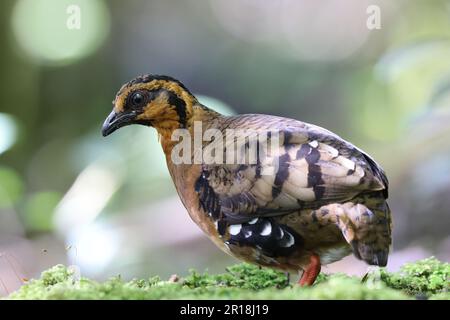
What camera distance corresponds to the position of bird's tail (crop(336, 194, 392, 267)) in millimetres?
3102

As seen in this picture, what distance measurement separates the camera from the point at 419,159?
19.4ft

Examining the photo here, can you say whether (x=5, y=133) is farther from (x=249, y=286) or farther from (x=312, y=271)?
(x=312, y=271)

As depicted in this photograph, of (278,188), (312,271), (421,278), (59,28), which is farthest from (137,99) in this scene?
(59,28)

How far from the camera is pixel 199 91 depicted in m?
5.88

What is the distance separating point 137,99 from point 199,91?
6.63 ft

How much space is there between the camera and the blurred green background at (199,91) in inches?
218

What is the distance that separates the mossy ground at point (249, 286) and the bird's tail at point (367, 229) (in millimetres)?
156

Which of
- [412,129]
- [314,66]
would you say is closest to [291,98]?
[314,66]

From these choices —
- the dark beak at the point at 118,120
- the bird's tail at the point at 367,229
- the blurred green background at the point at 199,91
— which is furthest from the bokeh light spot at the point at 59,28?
the bird's tail at the point at 367,229

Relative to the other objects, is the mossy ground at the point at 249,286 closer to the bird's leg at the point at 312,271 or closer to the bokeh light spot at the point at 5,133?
the bird's leg at the point at 312,271

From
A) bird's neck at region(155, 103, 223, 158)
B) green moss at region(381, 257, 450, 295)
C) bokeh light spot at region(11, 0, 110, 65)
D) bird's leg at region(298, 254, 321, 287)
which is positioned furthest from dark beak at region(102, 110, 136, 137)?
bokeh light spot at region(11, 0, 110, 65)

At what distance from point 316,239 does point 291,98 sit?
294cm

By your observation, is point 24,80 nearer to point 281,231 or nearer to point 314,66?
point 314,66

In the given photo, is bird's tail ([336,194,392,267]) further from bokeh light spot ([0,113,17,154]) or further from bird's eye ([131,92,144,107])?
bokeh light spot ([0,113,17,154])
